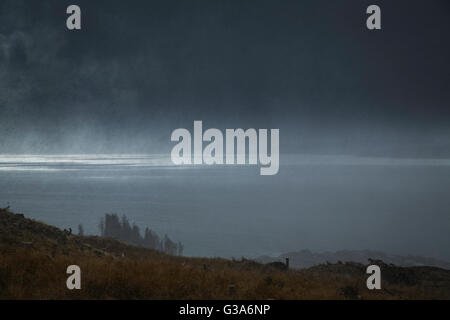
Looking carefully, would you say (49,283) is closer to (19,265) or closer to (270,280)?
(19,265)

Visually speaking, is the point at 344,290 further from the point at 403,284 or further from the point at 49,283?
the point at 49,283

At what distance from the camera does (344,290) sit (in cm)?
1140

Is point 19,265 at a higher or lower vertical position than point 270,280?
higher

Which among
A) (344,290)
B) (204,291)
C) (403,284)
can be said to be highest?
(204,291)

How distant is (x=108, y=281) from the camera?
970 cm
